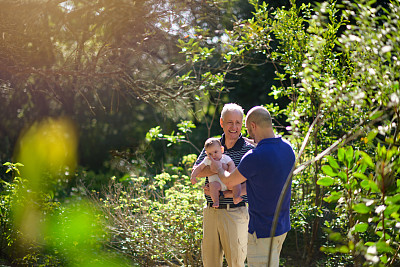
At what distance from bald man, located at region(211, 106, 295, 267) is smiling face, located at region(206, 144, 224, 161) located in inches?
14.1

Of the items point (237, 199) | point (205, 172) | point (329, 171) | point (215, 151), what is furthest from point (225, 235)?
point (329, 171)

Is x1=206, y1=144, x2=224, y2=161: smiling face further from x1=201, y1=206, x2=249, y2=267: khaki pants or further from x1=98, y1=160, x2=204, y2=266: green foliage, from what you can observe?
x1=98, y1=160, x2=204, y2=266: green foliage

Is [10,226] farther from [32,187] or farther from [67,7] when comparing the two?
[67,7]

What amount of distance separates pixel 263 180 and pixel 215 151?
61cm

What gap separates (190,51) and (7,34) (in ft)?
7.33

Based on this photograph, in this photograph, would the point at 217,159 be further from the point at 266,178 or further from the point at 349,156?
the point at 349,156

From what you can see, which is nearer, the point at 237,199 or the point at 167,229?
the point at 237,199

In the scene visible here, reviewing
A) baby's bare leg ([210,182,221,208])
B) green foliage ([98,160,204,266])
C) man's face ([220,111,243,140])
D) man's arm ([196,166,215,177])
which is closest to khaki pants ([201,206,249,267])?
baby's bare leg ([210,182,221,208])

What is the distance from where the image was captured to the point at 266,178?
279cm

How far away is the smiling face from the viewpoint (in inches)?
130

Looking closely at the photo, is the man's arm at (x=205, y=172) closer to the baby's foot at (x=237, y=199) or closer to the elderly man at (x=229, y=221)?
the elderly man at (x=229, y=221)

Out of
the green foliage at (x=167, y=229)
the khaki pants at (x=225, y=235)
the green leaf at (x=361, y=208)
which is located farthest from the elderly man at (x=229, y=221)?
the green leaf at (x=361, y=208)

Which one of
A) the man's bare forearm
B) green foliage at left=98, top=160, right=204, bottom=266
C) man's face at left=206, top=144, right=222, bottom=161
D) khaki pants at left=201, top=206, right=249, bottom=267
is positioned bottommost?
green foliage at left=98, top=160, right=204, bottom=266

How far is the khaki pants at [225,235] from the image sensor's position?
11.0 ft
